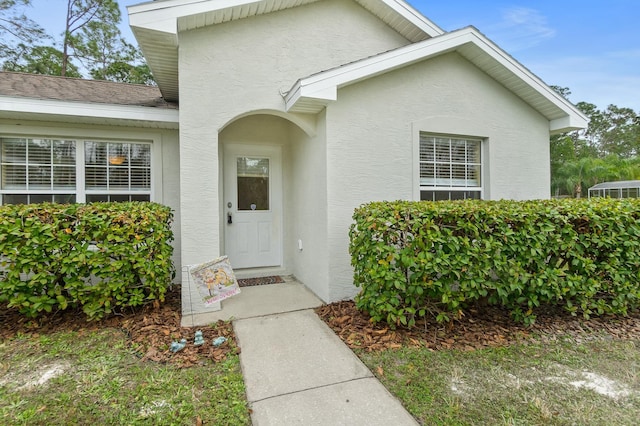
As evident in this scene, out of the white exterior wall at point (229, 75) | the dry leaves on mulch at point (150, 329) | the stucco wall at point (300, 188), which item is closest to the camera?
the dry leaves on mulch at point (150, 329)

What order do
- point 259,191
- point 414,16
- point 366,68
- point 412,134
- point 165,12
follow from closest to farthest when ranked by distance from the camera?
point 165,12 → point 366,68 → point 412,134 → point 414,16 → point 259,191

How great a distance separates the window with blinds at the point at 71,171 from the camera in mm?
4984

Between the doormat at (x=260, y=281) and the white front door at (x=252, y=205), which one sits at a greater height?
the white front door at (x=252, y=205)

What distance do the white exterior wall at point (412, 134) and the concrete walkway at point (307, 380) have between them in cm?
114

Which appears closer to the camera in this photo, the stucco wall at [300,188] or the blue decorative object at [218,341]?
the blue decorative object at [218,341]

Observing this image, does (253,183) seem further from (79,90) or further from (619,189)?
(619,189)

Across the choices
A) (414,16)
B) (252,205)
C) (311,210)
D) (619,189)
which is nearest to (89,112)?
(252,205)

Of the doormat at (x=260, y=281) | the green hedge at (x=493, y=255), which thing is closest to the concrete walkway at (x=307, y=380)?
the green hedge at (x=493, y=255)

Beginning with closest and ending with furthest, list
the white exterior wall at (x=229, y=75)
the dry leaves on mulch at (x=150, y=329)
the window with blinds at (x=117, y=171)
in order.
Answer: the dry leaves on mulch at (x=150, y=329), the white exterior wall at (x=229, y=75), the window with blinds at (x=117, y=171)

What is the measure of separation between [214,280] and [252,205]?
2.24 metres

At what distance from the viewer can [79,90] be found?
6008 millimetres

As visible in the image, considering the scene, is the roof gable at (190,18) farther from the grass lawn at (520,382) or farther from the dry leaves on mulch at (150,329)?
the grass lawn at (520,382)

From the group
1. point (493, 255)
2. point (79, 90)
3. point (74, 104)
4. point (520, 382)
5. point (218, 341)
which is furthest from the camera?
point (79, 90)

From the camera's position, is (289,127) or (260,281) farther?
(289,127)
